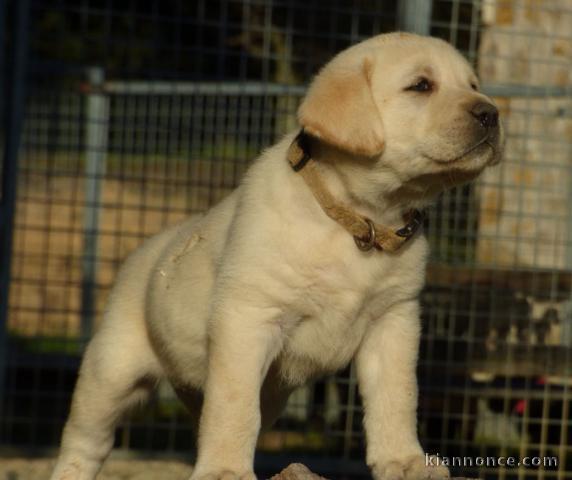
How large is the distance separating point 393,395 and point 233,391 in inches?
23.4

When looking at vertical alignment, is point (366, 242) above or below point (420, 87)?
below

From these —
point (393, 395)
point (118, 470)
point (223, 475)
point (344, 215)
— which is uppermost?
point (344, 215)

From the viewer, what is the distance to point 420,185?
4152 mm

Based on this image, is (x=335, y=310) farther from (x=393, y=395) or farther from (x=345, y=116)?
(x=345, y=116)

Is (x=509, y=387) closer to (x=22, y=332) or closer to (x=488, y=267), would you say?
(x=488, y=267)

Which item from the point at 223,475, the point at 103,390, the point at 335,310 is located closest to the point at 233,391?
the point at 223,475

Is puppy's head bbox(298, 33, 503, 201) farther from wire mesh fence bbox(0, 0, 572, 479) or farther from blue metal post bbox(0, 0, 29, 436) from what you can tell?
blue metal post bbox(0, 0, 29, 436)

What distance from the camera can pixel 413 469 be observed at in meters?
3.96

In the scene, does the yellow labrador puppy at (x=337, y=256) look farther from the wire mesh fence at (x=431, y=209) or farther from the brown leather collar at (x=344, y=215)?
the wire mesh fence at (x=431, y=209)

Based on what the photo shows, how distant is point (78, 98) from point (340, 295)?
13.2 feet

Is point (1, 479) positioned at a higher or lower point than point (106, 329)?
lower

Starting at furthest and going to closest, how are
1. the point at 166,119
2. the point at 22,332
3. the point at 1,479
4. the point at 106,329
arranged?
the point at 22,332 < the point at 166,119 < the point at 1,479 < the point at 106,329

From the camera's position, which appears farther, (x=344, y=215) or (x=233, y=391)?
(x=344, y=215)

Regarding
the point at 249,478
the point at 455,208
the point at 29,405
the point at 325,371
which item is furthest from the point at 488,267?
the point at 29,405
